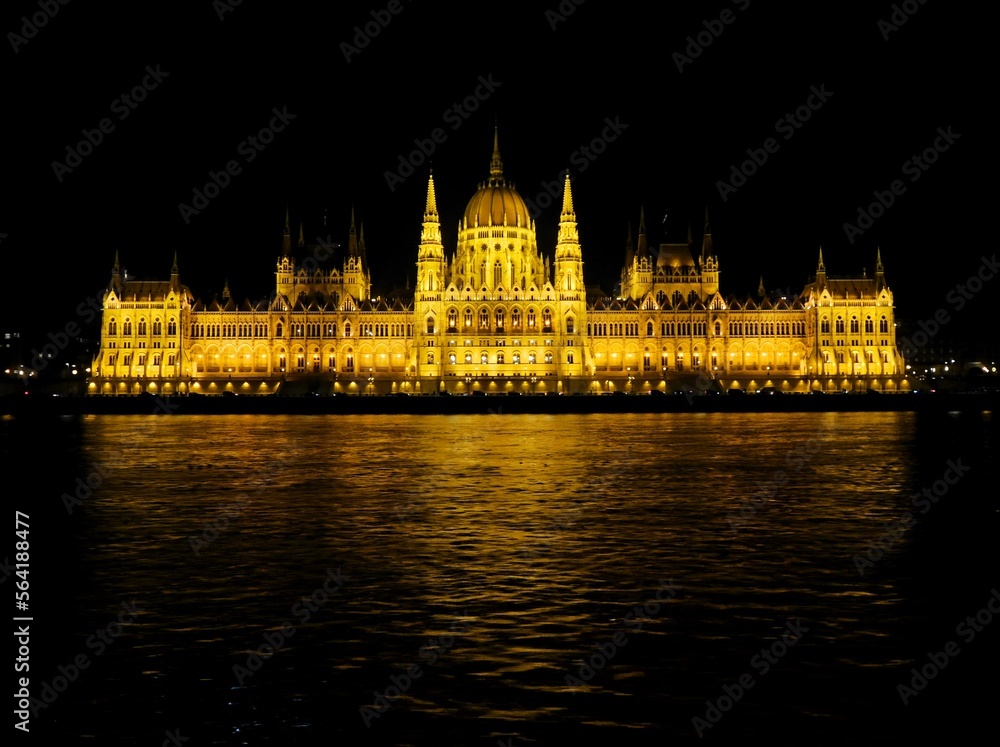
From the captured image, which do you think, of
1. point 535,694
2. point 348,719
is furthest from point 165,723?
point 535,694

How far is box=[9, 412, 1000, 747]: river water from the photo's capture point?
37.4 feet

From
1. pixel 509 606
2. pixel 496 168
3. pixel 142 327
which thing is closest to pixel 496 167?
pixel 496 168

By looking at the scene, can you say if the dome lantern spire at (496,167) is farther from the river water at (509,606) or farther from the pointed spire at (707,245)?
the river water at (509,606)

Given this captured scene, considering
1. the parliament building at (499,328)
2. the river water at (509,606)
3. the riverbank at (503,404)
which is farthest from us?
the parliament building at (499,328)

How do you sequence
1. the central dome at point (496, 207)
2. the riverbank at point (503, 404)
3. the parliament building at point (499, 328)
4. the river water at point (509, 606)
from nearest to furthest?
1. the river water at point (509, 606)
2. the riverbank at point (503, 404)
3. the parliament building at point (499, 328)
4. the central dome at point (496, 207)

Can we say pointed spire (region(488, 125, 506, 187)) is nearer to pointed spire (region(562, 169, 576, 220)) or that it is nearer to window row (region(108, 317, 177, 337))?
pointed spire (region(562, 169, 576, 220))

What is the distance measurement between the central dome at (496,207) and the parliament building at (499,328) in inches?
7.6

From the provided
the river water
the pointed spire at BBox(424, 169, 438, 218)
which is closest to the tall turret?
the pointed spire at BBox(424, 169, 438, 218)

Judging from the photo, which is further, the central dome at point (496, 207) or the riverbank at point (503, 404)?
the central dome at point (496, 207)

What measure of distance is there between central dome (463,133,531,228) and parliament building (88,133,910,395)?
193mm

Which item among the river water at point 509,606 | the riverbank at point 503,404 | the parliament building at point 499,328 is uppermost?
the parliament building at point 499,328

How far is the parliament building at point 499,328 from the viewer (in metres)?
125

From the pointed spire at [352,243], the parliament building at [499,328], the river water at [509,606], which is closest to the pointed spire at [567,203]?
the parliament building at [499,328]

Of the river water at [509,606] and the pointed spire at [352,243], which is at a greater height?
the pointed spire at [352,243]
